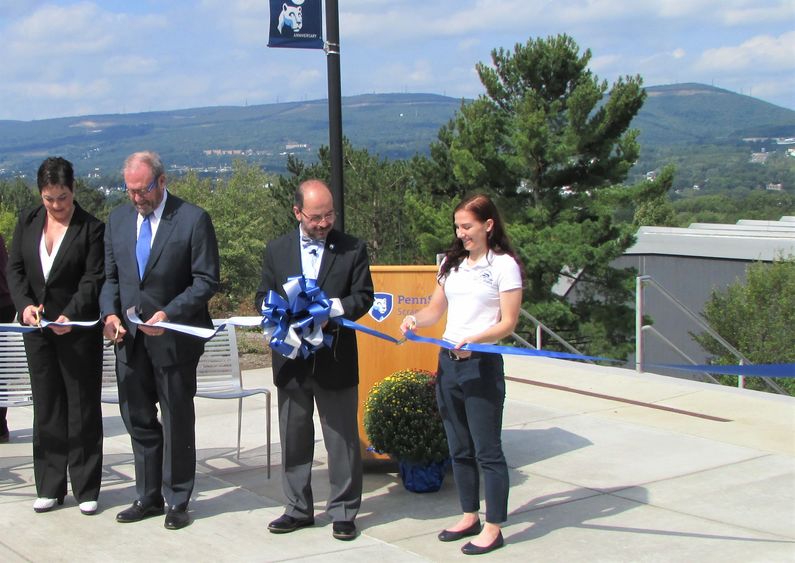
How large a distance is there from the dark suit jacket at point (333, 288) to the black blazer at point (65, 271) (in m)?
1.01

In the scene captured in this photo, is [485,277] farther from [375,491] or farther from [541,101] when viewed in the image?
[541,101]

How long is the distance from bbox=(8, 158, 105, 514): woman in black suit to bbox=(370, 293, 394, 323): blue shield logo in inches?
65.2

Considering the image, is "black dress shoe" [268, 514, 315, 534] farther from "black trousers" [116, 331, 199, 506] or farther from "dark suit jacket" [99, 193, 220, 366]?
"dark suit jacket" [99, 193, 220, 366]

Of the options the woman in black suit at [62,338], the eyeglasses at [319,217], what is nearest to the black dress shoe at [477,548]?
the eyeglasses at [319,217]

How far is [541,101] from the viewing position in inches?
1247

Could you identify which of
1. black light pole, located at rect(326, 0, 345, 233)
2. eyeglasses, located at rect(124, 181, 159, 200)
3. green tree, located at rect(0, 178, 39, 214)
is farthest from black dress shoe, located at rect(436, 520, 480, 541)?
green tree, located at rect(0, 178, 39, 214)

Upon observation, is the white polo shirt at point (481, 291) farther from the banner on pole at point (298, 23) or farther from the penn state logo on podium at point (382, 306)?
the banner on pole at point (298, 23)

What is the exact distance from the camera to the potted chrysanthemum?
5582 millimetres

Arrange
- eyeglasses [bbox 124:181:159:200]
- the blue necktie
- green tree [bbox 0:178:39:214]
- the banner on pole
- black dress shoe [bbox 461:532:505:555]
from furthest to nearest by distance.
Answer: green tree [bbox 0:178:39:214] → the banner on pole → the blue necktie → eyeglasses [bbox 124:181:159:200] → black dress shoe [bbox 461:532:505:555]

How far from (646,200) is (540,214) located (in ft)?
11.5

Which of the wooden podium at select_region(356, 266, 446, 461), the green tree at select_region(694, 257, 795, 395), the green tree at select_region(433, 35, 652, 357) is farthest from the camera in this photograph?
the green tree at select_region(694, 257, 795, 395)

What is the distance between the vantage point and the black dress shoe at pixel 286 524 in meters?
4.98

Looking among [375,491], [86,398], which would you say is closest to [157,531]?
[86,398]

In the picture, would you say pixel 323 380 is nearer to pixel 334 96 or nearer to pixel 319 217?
pixel 319 217
